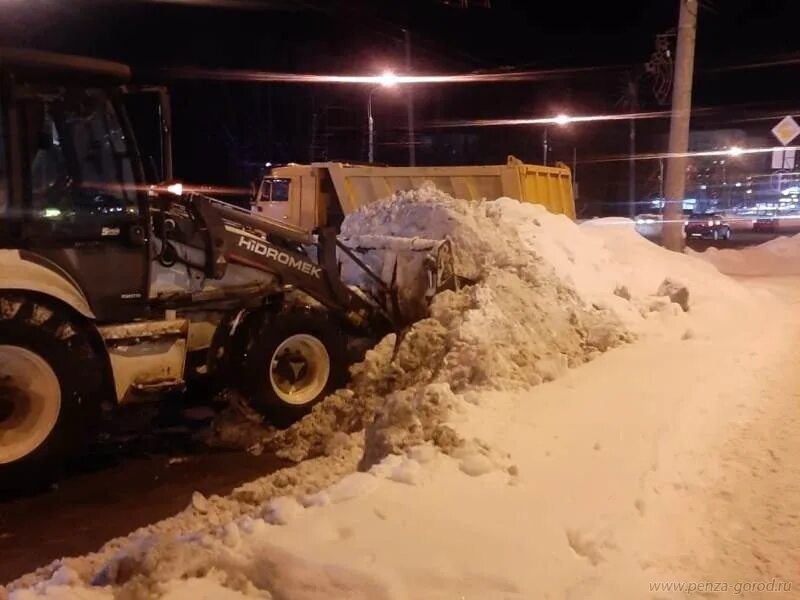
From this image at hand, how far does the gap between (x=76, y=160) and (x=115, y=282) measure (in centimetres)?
98

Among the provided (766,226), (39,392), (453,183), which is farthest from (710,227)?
(39,392)

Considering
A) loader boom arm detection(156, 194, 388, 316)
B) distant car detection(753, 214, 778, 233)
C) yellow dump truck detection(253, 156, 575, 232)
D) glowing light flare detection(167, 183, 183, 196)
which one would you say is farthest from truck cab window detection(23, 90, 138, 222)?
distant car detection(753, 214, 778, 233)

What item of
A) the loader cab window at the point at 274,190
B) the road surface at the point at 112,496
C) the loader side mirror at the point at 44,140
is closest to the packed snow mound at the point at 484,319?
the road surface at the point at 112,496

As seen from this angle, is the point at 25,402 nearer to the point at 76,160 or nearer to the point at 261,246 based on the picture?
the point at 76,160

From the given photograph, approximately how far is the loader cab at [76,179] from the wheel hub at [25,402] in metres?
0.72

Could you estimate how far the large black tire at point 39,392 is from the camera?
5844 millimetres

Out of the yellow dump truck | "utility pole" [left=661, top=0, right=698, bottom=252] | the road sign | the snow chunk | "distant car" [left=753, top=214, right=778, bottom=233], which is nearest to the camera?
the snow chunk

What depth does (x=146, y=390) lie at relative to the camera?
6648mm

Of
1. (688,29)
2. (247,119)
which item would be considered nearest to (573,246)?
(688,29)

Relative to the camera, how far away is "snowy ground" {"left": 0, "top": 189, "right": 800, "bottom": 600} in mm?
3709

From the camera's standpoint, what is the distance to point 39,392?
598 centimetres

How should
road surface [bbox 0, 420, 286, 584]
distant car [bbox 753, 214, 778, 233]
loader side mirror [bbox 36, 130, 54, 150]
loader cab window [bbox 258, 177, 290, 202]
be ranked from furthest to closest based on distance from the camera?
distant car [bbox 753, 214, 778, 233] → loader cab window [bbox 258, 177, 290, 202] → loader side mirror [bbox 36, 130, 54, 150] → road surface [bbox 0, 420, 286, 584]

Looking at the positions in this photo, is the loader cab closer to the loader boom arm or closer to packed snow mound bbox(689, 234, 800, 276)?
the loader boom arm

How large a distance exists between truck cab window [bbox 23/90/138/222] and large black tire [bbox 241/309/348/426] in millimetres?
1655
